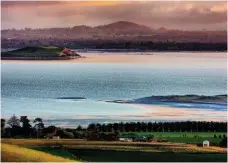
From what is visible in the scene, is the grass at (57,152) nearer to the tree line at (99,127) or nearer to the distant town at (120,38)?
the tree line at (99,127)

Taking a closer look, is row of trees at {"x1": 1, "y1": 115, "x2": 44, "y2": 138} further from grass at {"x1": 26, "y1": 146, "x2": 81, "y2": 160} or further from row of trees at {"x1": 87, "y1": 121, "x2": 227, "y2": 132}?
row of trees at {"x1": 87, "y1": 121, "x2": 227, "y2": 132}

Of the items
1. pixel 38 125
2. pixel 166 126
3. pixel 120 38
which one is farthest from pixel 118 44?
pixel 38 125

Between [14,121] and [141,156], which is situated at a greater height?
[14,121]

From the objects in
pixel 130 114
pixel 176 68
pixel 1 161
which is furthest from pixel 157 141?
pixel 1 161

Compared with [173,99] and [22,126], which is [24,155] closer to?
[22,126]

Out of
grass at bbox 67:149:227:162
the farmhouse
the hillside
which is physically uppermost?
the hillside

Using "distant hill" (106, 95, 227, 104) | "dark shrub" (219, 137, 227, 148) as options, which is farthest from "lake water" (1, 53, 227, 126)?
"dark shrub" (219, 137, 227, 148)

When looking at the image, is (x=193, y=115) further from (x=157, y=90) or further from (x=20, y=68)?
(x=20, y=68)
